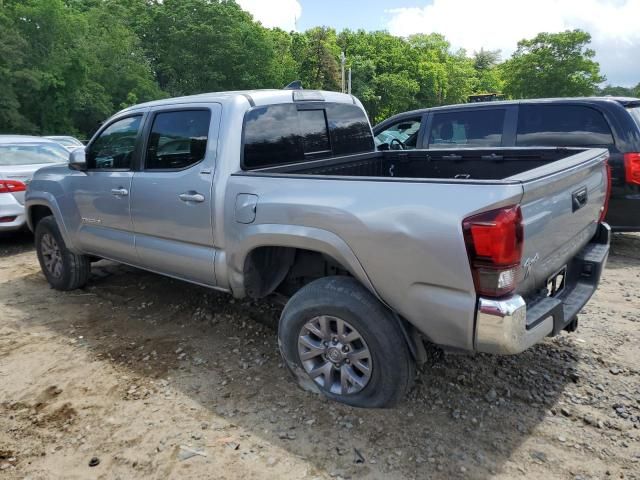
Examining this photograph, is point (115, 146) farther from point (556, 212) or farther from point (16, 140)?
point (16, 140)

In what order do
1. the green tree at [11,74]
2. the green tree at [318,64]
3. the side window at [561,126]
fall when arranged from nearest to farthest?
the side window at [561,126]
the green tree at [11,74]
the green tree at [318,64]

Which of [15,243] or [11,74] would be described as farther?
[11,74]

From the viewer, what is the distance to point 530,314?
2443 mm

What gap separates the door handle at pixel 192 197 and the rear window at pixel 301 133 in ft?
1.19

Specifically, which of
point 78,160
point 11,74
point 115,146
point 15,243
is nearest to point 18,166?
point 15,243

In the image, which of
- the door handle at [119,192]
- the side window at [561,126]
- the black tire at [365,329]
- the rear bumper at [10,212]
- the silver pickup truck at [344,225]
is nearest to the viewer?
the silver pickup truck at [344,225]

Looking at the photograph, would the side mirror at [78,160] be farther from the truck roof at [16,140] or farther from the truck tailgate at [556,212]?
the truck roof at [16,140]

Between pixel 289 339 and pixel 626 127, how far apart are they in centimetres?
444

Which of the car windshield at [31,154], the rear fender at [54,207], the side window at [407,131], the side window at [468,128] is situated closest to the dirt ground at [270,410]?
the rear fender at [54,207]

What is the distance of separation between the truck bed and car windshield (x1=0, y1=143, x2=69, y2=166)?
5.52 m

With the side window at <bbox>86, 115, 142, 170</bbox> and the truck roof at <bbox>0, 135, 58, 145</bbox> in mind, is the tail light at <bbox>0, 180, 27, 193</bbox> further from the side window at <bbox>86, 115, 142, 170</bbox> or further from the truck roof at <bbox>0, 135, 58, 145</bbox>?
the side window at <bbox>86, 115, 142, 170</bbox>

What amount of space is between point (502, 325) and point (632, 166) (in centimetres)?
404

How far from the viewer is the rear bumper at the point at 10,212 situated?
6.68 meters

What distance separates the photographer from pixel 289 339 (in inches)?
120
